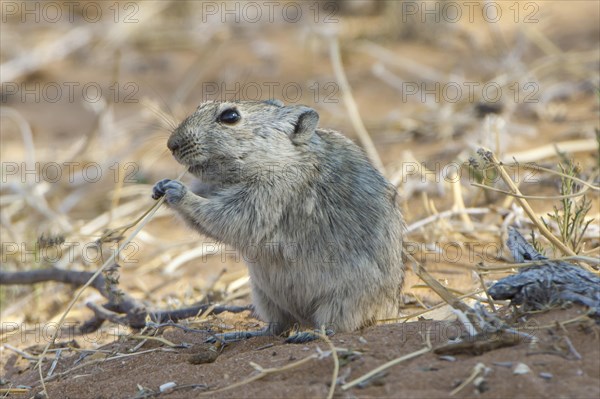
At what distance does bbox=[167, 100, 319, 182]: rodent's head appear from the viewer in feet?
13.9

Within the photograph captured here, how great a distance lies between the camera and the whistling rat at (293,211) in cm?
407

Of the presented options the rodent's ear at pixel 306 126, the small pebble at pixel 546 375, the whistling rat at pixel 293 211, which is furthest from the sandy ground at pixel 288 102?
the rodent's ear at pixel 306 126

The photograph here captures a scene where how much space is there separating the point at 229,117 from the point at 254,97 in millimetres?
6127

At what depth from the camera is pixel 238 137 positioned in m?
4.27

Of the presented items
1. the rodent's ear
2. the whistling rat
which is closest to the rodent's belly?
the whistling rat

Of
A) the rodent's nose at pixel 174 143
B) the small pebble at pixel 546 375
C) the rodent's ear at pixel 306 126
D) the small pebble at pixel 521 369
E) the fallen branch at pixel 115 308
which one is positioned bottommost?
the fallen branch at pixel 115 308

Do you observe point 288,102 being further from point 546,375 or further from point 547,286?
point 546,375

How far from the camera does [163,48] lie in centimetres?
1270

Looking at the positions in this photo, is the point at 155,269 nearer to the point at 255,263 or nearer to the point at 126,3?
the point at 255,263

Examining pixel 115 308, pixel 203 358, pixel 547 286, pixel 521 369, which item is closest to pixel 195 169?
pixel 203 358

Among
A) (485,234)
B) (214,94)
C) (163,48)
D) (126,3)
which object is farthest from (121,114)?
(485,234)

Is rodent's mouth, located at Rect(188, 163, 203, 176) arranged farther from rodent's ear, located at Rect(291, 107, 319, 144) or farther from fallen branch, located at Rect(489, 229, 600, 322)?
fallen branch, located at Rect(489, 229, 600, 322)

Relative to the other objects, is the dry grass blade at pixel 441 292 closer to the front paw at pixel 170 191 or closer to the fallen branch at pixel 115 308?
the front paw at pixel 170 191

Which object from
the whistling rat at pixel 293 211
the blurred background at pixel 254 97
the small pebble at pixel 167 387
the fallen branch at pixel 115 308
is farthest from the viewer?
the blurred background at pixel 254 97
